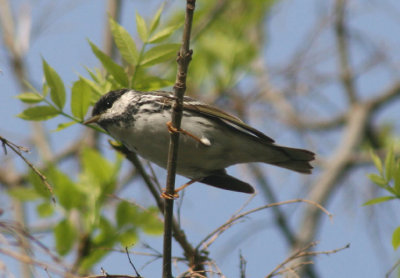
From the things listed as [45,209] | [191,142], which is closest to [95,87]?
[191,142]

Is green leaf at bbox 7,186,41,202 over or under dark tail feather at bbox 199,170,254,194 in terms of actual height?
under

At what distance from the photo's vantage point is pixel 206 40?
5.82 meters

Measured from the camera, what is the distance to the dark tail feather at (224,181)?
3884 millimetres

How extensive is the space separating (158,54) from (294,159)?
1.51 metres

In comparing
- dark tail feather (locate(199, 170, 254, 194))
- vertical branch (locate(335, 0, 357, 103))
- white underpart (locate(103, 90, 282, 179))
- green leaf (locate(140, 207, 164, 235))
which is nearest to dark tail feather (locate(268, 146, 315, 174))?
white underpart (locate(103, 90, 282, 179))

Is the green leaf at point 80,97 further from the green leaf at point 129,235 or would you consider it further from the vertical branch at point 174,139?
the green leaf at point 129,235

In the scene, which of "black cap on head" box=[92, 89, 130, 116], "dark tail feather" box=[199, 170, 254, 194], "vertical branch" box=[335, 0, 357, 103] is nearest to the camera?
"black cap on head" box=[92, 89, 130, 116]

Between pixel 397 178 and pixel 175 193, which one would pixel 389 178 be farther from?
pixel 175 193

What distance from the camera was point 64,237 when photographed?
341cm

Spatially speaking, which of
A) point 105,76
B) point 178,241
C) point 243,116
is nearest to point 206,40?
point 243,116

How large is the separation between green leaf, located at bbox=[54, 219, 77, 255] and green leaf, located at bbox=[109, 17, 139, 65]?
1.15 m

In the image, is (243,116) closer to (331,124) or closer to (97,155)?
(331,124)

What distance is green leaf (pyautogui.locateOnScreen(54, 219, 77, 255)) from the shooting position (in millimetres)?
3396

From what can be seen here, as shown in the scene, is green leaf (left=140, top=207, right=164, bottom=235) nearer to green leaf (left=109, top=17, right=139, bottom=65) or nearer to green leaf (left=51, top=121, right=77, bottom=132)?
green leaf (left=51, top=121, right=77, bottom=132)
